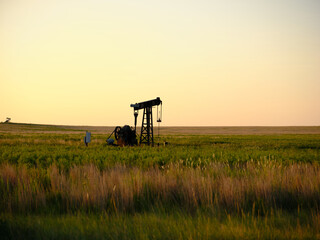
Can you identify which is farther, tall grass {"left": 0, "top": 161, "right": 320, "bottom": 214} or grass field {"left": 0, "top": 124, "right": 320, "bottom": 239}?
tall grass {"left": 0, "top": 161, "right": 320, "bottom": 214}

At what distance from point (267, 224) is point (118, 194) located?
333 cm

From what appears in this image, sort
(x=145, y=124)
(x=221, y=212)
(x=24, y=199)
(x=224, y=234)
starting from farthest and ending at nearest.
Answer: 1. (x=145, y=124)
2. (x=24, y=199)
3. (x=221, y=212)
4. (x=224, y=234)

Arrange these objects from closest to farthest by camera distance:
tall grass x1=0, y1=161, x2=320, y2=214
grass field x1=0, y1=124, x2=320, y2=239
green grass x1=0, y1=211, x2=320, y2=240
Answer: green grass x1=0, y1=211, x2=320, y2=240
grass field x1=0, y1=124, x2=320, y2=239
tall grass x1=0, y1=161, x2=320, y2=214

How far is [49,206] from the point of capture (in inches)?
263

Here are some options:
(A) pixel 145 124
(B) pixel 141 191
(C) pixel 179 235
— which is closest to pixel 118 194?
(B) pixel 141 191

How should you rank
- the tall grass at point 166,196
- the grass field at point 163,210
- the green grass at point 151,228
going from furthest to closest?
the tall grass at point 166,196 → the grass field at point 163,210 → the green grass at point 151,228

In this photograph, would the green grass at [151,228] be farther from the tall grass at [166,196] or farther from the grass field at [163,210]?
the tall grass at [166,196]

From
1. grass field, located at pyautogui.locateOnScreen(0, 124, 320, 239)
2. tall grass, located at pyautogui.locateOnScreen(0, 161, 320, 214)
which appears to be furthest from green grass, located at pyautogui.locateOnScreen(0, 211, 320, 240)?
tall grass, located at pyautogui.locateOnScreen(0, 161, 320, 214)

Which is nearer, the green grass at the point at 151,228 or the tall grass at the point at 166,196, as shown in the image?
the green grass at the point at 151,228

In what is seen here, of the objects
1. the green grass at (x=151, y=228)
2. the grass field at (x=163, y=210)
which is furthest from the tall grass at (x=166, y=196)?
the green grass at (x=151, y=228)

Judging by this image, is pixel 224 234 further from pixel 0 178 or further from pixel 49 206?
pixel 0 178

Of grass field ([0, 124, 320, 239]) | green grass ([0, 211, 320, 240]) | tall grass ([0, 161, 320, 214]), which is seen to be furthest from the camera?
tall grass ([0, 161, 320, 214])

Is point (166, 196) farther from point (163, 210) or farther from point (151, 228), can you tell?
point (151, 228)

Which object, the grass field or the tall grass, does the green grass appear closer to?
the grass field
